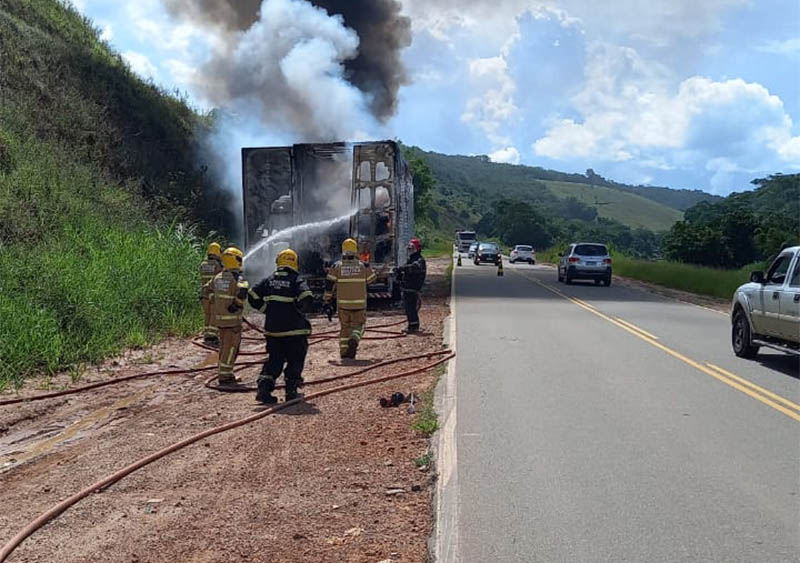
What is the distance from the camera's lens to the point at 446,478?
573cm

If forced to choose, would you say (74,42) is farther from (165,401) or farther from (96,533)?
(96,533)

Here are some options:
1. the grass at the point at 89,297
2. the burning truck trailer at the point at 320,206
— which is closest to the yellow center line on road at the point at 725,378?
the burning truck trailer at the point at 320,206

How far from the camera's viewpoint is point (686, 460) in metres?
6.34

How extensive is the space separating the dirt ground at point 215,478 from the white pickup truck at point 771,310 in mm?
4665

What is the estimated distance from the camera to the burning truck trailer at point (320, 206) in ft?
59.9

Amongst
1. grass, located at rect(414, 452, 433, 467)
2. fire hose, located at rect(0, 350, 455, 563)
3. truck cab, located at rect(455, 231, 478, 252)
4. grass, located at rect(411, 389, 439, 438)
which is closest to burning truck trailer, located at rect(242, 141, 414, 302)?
fire hose, located at rect(0, 350, 455, 563)

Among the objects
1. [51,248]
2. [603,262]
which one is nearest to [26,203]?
[51,248]

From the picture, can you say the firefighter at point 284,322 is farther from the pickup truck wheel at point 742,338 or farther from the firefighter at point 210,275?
the pickup truck wheel at point 742,338

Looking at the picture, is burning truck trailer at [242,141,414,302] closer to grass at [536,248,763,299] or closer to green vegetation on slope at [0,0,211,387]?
green vegetation on slope at [0,0,211,387]

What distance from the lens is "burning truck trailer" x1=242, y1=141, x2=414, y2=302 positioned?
18266 millimetres

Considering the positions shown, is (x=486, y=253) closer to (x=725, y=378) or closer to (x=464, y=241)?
(x=464, y=241)

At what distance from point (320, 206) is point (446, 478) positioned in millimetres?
13433

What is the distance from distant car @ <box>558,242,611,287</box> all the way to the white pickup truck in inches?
691

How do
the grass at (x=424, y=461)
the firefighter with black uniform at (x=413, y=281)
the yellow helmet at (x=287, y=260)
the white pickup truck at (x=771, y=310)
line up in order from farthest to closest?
the firefighter with black uniform at (x=413, y=281) → the white pickup truck at (x=771, y=310) → the yellow helmet at (x=287, y=260) → the grass at (x=424, y=461)
